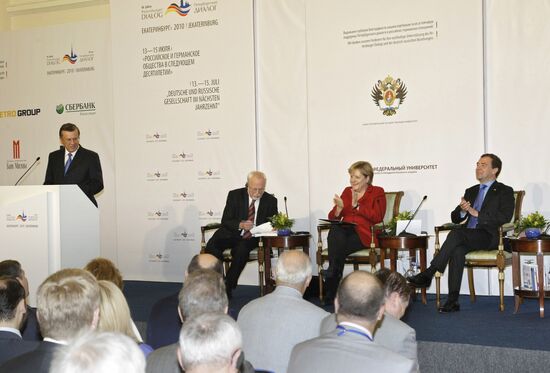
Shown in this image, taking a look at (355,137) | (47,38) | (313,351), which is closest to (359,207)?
(355,137)

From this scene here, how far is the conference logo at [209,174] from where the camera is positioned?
26.3 feet

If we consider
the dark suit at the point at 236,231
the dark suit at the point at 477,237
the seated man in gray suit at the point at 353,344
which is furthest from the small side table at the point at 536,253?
the seated man in gray suit at the point at 353,344

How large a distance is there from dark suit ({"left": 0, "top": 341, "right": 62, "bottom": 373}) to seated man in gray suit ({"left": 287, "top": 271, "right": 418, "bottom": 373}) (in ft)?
2.46

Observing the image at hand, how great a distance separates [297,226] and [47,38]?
421 cm

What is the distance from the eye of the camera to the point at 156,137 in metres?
8.38

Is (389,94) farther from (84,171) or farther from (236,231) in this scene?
(84,171)

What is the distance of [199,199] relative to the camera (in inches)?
320

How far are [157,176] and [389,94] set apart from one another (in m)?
2.89

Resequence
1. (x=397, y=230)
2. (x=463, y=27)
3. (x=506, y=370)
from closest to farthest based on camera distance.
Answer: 1. (x=506, y=370)
2. (x=397, y=230)
3. (x=463, y=27)

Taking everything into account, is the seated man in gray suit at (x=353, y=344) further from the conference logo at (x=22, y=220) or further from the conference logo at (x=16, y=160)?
the conference logo at (x=16, y=160)

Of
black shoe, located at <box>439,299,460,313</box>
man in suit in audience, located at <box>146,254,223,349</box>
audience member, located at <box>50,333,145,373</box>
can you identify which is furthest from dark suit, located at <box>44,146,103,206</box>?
audience member, located at <box>50,333,145,373</box>

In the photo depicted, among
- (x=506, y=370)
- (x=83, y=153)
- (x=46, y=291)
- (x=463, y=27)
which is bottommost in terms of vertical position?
(x=506, y=370)

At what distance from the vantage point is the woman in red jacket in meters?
6.30

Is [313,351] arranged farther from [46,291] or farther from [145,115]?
[145,115]
